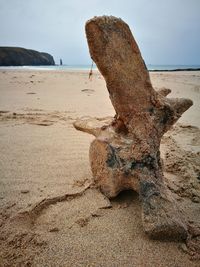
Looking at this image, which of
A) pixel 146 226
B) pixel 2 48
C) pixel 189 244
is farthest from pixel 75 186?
pixel 2 48

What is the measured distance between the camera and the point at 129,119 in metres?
1.83

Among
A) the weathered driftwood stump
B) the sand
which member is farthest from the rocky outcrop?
the weathered driftwood stump

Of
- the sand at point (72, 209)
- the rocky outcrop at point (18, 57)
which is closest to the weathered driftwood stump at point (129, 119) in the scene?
the sand at point (72, 209)

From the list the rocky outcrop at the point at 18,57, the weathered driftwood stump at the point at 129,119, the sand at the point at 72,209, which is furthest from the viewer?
the rocky outcrop at the point at 18,57

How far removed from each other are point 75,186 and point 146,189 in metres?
0.66

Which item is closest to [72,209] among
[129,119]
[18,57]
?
[129,119]

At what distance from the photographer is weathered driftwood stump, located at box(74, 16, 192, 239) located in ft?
5.39

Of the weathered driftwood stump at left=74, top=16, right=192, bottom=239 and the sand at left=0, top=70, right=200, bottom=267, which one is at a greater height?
the weathered driftwood stump at left=74, top=16, right=192, bottom=239

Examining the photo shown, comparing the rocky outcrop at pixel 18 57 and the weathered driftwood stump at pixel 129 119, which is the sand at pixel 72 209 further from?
the rocky outcrop at pixel 18 57

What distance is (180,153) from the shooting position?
2820mm

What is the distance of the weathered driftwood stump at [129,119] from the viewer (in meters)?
1.64

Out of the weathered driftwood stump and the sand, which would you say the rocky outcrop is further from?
the weathered driftwood stump

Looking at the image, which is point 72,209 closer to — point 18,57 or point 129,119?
point 129,119

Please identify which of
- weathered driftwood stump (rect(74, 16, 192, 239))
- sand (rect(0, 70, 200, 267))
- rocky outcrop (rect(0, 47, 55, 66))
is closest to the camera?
sand (rect(0, 70, 200, 267))
